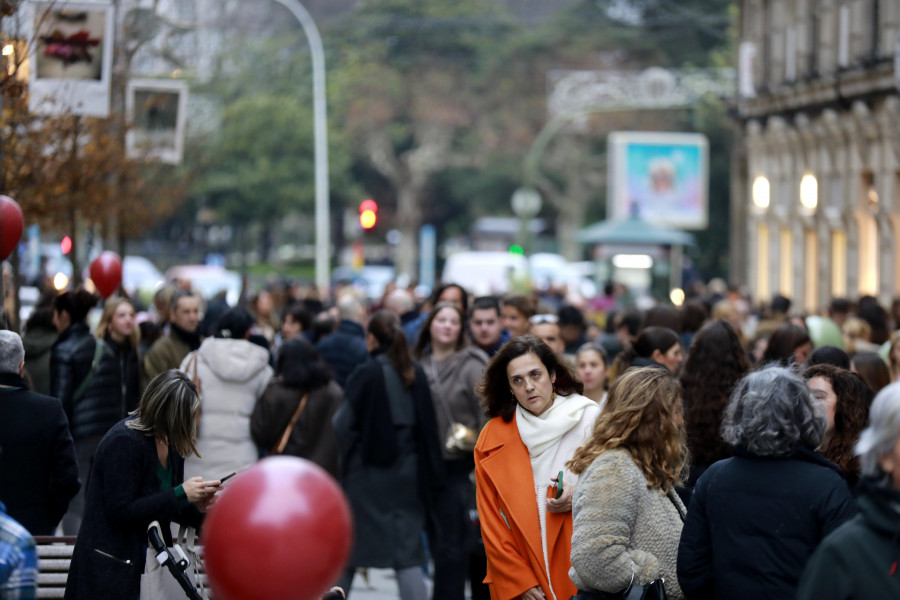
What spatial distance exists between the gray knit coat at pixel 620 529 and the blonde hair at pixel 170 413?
161cm

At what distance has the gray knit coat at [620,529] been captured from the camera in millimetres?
5098

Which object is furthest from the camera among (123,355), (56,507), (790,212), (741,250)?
(741,250)

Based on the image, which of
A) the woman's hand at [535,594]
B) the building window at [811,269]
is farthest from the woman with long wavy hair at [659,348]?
the building window at [811,269]

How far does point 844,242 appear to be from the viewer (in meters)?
26.4

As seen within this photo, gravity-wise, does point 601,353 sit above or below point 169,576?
above

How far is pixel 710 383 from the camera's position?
7.09 metres

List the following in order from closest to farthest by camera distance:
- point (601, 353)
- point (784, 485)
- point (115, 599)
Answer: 1. point (784, 485)
2. point (115, 599)
3. point (601, 353)

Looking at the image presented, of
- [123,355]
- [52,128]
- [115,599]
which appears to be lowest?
[115,599]

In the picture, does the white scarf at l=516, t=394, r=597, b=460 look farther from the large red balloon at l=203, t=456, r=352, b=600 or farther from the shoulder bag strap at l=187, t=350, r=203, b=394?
the shoulder bag strap at l=187, t=350, r=203, b=394

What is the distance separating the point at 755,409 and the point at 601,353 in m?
4.26

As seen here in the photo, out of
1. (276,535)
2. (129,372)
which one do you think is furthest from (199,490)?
(129,372)

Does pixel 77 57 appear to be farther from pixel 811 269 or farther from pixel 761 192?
pixel 761 192

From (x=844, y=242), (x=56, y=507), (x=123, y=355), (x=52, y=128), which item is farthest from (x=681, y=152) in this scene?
(x=56, y=507)

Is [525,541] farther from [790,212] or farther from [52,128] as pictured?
[790,212]
